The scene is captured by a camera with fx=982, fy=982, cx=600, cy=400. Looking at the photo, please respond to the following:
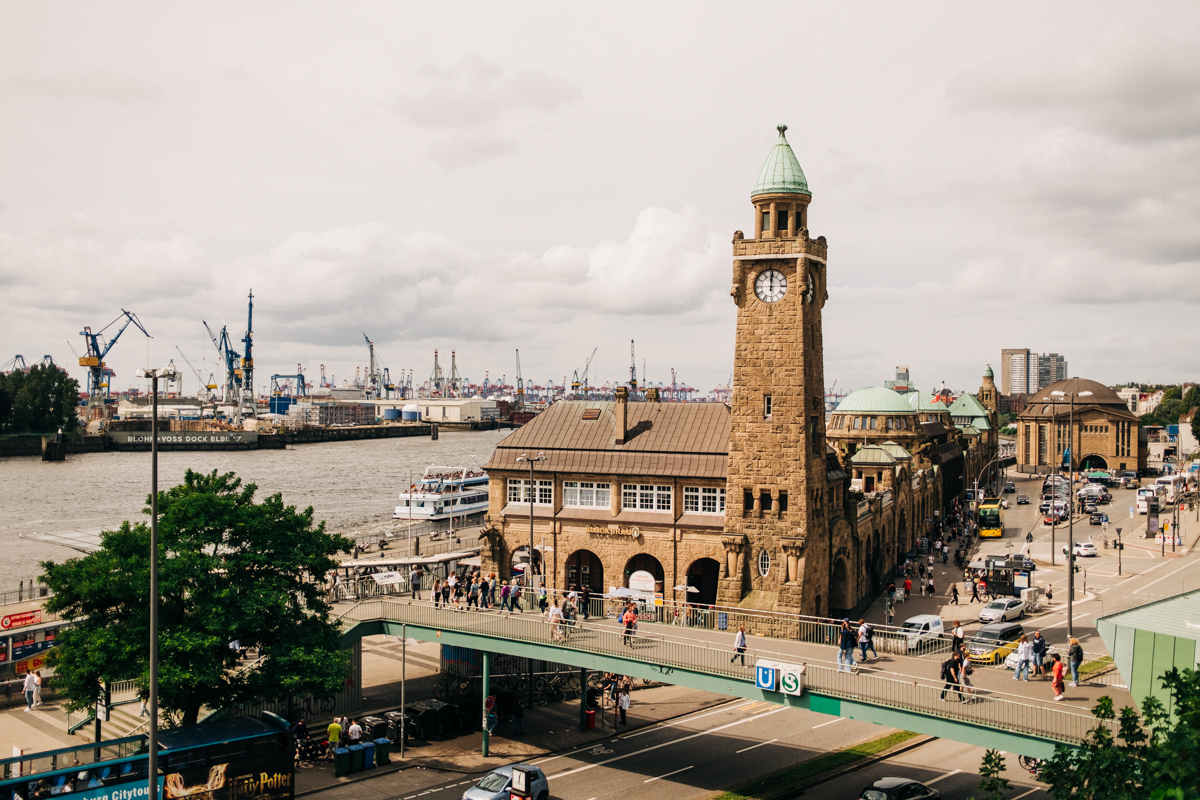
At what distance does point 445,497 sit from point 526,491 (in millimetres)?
51773

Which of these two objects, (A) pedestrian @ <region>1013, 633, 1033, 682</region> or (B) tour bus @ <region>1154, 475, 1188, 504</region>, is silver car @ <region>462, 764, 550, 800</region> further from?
(B) tour bus @ <region>1154, 475, 1188, 504</region>

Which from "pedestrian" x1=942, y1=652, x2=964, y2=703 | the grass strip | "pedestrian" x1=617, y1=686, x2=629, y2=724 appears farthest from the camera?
"pedestrian" x1=617, y1=686, x2=629, y2=724

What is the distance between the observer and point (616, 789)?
34688 millimetres

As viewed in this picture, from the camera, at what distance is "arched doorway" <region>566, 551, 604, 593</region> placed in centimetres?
5753

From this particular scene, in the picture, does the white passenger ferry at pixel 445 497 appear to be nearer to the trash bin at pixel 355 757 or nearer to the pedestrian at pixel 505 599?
the pedestrian at pixel 505 599

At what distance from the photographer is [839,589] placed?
56.3 meters

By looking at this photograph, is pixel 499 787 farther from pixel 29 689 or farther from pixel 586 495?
pixel 586 495

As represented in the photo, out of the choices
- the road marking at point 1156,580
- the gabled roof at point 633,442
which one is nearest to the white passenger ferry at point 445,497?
the gabled roof at point 633,442

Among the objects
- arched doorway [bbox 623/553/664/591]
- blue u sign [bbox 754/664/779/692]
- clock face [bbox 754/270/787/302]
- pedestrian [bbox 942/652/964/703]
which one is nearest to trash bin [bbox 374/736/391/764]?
blue u sign [bbox 754/664/779/692]

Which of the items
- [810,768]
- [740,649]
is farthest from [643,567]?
[740,649]

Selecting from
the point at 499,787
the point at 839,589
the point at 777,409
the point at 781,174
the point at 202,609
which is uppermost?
the point at 781,174

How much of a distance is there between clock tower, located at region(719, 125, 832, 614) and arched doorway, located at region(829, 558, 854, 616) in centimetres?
325

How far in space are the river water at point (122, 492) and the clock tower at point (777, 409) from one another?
147 ft

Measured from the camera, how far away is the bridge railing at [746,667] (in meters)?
27.3
